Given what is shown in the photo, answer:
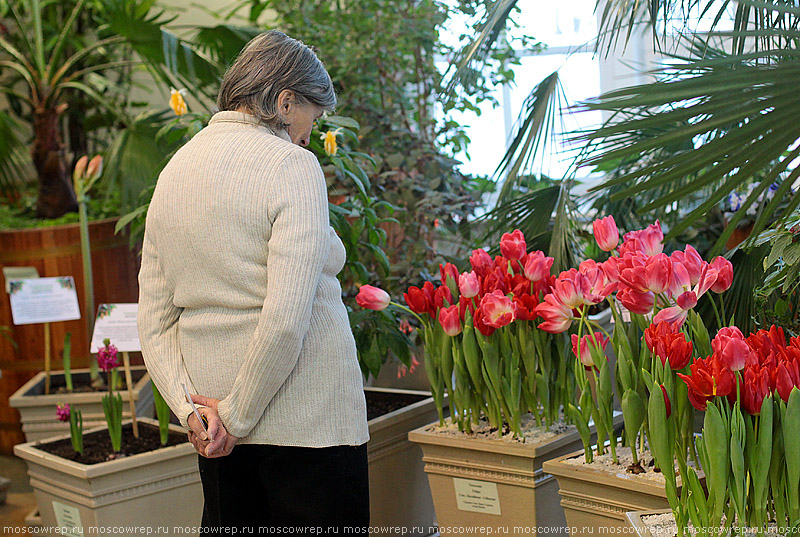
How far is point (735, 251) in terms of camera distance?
162 centimetres

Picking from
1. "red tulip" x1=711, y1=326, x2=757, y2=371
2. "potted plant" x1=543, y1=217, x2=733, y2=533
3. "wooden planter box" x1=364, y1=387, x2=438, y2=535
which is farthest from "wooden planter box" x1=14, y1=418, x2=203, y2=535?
"red tulip" x1=711, y1=326, x2=757, y2=371

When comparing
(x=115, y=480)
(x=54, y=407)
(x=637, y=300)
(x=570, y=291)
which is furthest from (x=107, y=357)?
(x=637, y=300)

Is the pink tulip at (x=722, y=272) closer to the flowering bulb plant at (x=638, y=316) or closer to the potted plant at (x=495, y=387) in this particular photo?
the flowering bulb plant at (x=638, y=316)

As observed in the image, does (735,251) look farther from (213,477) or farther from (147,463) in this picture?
(147,463)

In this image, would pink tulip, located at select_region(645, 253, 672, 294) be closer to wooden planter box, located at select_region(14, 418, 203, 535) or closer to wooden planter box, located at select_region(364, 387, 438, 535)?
wooden planter box, located at select_region(364, 387, 438, 535)

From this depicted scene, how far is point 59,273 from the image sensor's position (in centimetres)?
343

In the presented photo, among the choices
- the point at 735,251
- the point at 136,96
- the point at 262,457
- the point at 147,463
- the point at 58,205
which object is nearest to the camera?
the point at 262,457

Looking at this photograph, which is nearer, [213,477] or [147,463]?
[213,477]

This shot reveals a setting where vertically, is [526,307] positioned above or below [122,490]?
above

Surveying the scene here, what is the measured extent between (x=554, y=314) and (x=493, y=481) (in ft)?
1.46

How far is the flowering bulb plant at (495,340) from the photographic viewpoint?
162 cm

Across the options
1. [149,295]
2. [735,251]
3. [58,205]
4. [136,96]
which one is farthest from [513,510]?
[136,96]

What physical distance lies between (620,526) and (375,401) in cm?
112

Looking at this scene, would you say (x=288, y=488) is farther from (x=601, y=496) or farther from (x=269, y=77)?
(x=269, y=77)
